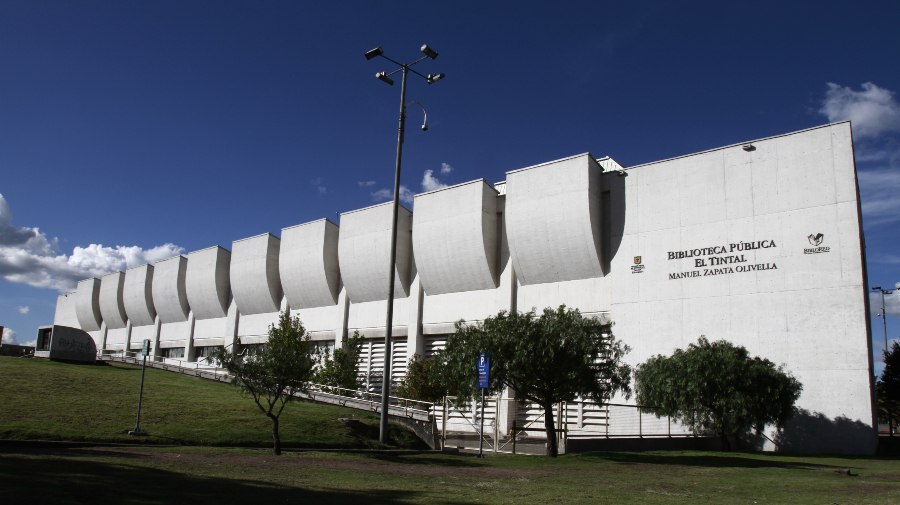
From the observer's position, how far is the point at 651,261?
34281mm

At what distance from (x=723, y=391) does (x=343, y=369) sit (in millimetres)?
25494

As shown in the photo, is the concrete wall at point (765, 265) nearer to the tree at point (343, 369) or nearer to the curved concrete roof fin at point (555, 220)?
the curved concrete roof fin at point (555, 220)

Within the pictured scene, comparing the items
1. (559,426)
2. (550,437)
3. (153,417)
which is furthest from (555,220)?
(153,417)

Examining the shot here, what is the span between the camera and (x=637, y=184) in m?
35.8

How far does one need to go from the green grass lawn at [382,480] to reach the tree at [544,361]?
3311 mm

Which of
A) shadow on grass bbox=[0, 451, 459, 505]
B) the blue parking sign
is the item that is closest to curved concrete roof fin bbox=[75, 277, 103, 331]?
the blue parking sign

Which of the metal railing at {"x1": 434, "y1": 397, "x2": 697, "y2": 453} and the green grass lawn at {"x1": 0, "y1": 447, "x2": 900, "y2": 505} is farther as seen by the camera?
the metal railing at {"x1": 434, "y1": 397, "x2": 697, "y2": 453}

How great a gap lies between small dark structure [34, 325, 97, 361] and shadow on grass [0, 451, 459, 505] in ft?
119

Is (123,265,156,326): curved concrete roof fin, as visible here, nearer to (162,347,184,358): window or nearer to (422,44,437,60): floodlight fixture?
(162,347,184,358): window

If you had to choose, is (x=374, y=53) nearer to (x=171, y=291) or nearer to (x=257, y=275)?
(x=257, y=275)

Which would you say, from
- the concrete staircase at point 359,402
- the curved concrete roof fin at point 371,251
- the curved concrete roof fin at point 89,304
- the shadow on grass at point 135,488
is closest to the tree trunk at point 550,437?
the concrete staircase at point 359,402

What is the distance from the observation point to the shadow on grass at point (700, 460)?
19344 millimetres

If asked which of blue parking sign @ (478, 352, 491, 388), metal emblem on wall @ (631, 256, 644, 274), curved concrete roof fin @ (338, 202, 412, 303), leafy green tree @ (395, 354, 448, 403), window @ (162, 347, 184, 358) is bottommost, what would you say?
leafy green tree @ (395, 354, 448, 403)

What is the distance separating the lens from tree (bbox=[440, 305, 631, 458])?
21.2 meters
